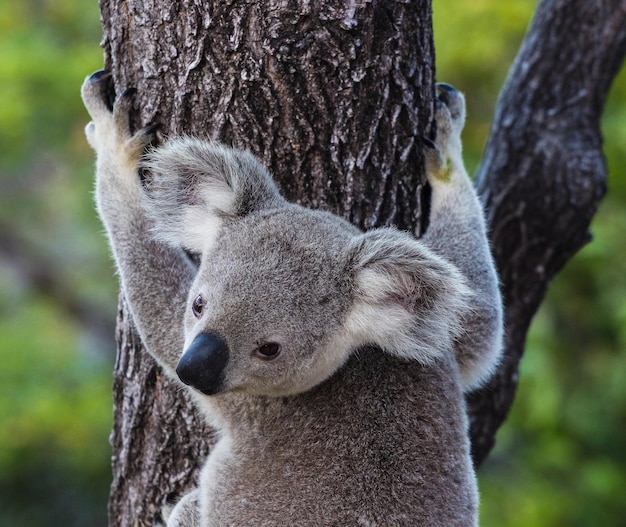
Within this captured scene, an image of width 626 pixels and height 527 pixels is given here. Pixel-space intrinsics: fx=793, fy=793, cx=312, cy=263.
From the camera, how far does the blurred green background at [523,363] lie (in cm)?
688

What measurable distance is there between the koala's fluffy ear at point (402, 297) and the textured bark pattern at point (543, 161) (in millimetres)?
1686

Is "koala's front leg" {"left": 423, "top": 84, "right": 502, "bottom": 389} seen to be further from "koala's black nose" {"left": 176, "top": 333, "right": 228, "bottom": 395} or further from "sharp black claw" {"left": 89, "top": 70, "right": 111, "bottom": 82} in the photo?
"sharp black claw" {"left": 89, "top": 70, "right": 111, "bottom": 82}

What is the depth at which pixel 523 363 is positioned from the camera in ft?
22.7

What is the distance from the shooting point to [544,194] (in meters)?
4.13

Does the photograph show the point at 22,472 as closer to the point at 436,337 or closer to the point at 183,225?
the point at 183,225

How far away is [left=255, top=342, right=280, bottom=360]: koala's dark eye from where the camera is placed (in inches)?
93.9

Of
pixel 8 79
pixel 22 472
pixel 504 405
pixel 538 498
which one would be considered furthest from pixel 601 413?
pixel 8 79

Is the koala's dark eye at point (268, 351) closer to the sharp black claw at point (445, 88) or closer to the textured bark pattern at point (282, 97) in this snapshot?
the textured bark pattern at point (282, 97)

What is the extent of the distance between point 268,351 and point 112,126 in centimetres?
114

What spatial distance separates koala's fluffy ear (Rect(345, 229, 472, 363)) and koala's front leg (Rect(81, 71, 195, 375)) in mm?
718

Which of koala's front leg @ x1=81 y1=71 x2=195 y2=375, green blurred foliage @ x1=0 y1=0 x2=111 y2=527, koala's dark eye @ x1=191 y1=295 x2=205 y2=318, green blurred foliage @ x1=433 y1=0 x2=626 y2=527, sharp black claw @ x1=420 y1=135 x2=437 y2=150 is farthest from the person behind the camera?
green blurred foliage @ x1=0 y1=0 x2=111 y2=527

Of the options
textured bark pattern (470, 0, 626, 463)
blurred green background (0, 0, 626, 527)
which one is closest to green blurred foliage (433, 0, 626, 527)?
blurred green background (0, 0, 626, 527)

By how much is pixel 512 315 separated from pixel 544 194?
2.14 ft

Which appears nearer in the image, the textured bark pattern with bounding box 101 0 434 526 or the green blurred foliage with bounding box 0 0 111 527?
the textured bark pattern with bounding box 101 0 434 526
